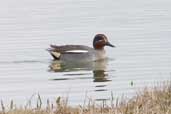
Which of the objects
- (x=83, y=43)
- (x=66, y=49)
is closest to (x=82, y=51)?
(x=66, y=49)

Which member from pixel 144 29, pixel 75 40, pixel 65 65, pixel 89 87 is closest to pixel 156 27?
pixel 144 29

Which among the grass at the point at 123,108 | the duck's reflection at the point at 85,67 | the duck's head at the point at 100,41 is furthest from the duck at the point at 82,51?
the grass at the point at 123,108

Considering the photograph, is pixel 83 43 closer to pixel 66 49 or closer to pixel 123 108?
pixel 66 49

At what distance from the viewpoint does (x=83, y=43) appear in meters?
19.2

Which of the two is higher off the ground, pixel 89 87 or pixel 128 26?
pixel 128 26

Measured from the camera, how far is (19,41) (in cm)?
1880

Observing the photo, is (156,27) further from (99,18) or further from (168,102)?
(168,102)

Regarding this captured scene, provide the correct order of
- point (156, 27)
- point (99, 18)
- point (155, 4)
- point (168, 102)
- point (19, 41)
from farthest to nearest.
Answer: point (155, 4)
point (99, 18)
point (156, 27)
point (19, 41)
point (168, 102)

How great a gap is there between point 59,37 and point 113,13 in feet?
13.8

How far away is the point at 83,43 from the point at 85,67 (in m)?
2.27

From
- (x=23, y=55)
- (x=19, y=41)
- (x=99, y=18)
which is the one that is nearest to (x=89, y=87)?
(x=23, y=55)

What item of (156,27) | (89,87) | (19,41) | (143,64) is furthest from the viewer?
(156,27)

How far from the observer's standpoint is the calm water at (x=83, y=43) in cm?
1300

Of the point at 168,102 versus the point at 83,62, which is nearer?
the point at 168,102
